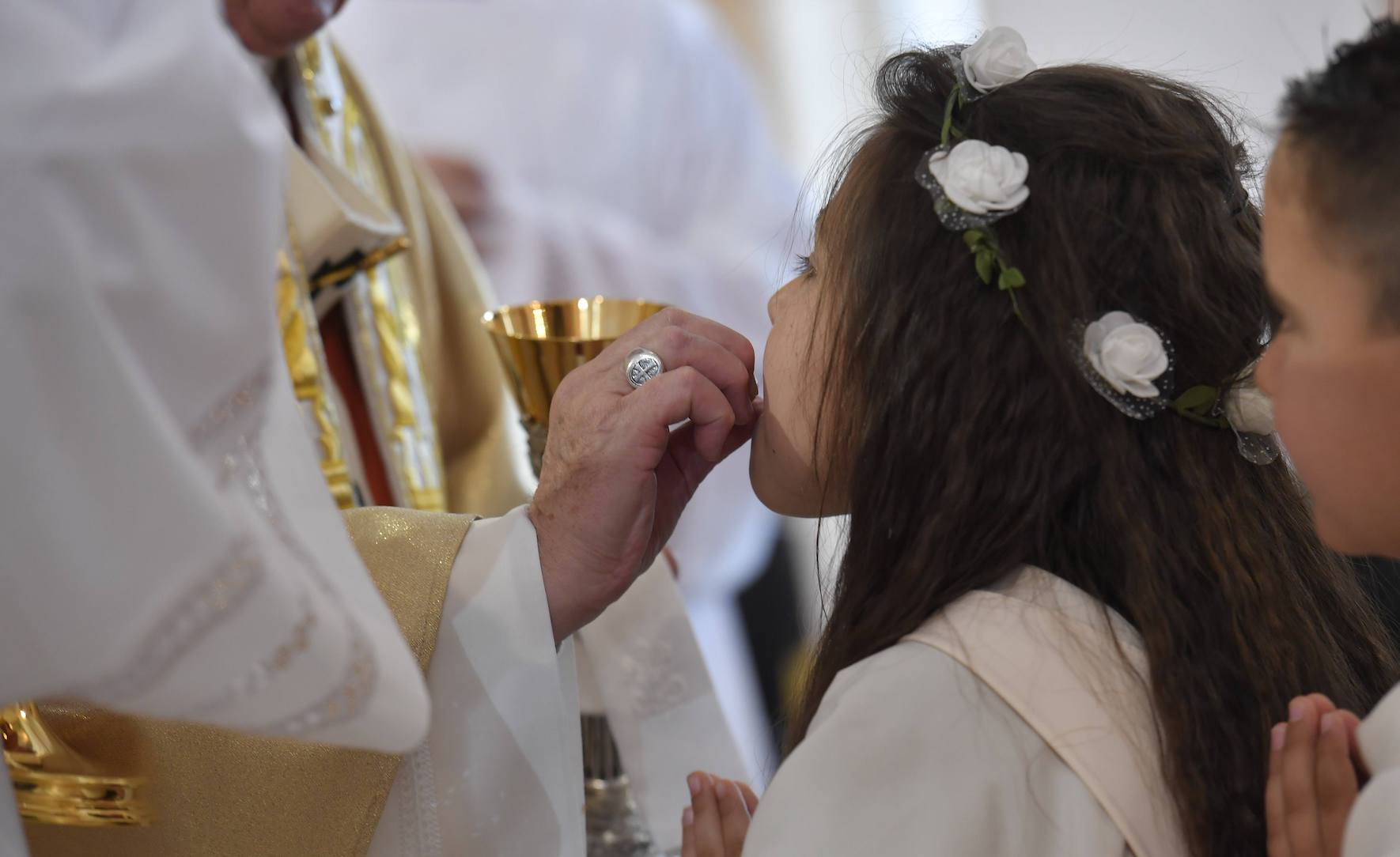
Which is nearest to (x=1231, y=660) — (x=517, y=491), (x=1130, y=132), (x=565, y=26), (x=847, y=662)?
(x=847, y=662)

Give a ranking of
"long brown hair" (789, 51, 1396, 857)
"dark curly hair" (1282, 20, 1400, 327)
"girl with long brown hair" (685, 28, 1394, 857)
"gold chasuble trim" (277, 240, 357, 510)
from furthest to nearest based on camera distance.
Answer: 1. "gold chasuble trim" (277, 240, 357, 510)
2. "long brown hair" (789, 51, 1396, 857)
3. "girl with long brown hair" (685, 28, 1394, 857)
4. "dark curly hair" (1282, 20, 1400, 327)

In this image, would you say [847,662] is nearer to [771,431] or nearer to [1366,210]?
[771,431]

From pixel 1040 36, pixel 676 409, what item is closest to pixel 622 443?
pixel 676 409

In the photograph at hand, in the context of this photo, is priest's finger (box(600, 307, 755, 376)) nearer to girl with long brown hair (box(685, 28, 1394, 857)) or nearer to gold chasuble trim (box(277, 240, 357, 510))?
girl with long brown hair (box(685, 28, 1394, 857))

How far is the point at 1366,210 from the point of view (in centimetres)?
91

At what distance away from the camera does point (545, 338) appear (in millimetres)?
1526

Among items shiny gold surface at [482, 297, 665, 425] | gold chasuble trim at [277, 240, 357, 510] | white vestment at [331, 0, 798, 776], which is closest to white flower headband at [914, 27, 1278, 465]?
shiny gold surface at [482, 297, 665, 425]

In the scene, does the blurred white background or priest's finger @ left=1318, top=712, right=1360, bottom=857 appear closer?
priest's finger @ left=1318, top=712, right=1360, bottom=857

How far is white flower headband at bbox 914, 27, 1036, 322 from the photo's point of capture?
1129 mm

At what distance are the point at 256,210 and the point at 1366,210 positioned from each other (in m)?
0.70

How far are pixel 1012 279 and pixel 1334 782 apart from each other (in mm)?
445

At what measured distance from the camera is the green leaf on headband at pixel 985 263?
3.75 ft

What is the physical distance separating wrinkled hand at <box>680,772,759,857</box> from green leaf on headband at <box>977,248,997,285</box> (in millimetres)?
511

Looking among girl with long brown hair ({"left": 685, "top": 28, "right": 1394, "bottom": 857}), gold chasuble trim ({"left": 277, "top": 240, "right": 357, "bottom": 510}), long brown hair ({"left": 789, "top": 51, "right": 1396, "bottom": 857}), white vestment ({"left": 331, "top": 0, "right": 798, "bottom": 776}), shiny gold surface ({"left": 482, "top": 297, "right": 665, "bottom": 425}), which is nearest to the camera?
girl with long brown hair ({"left": 685, "top": 28, "right": 1394, "bottom": 857})
